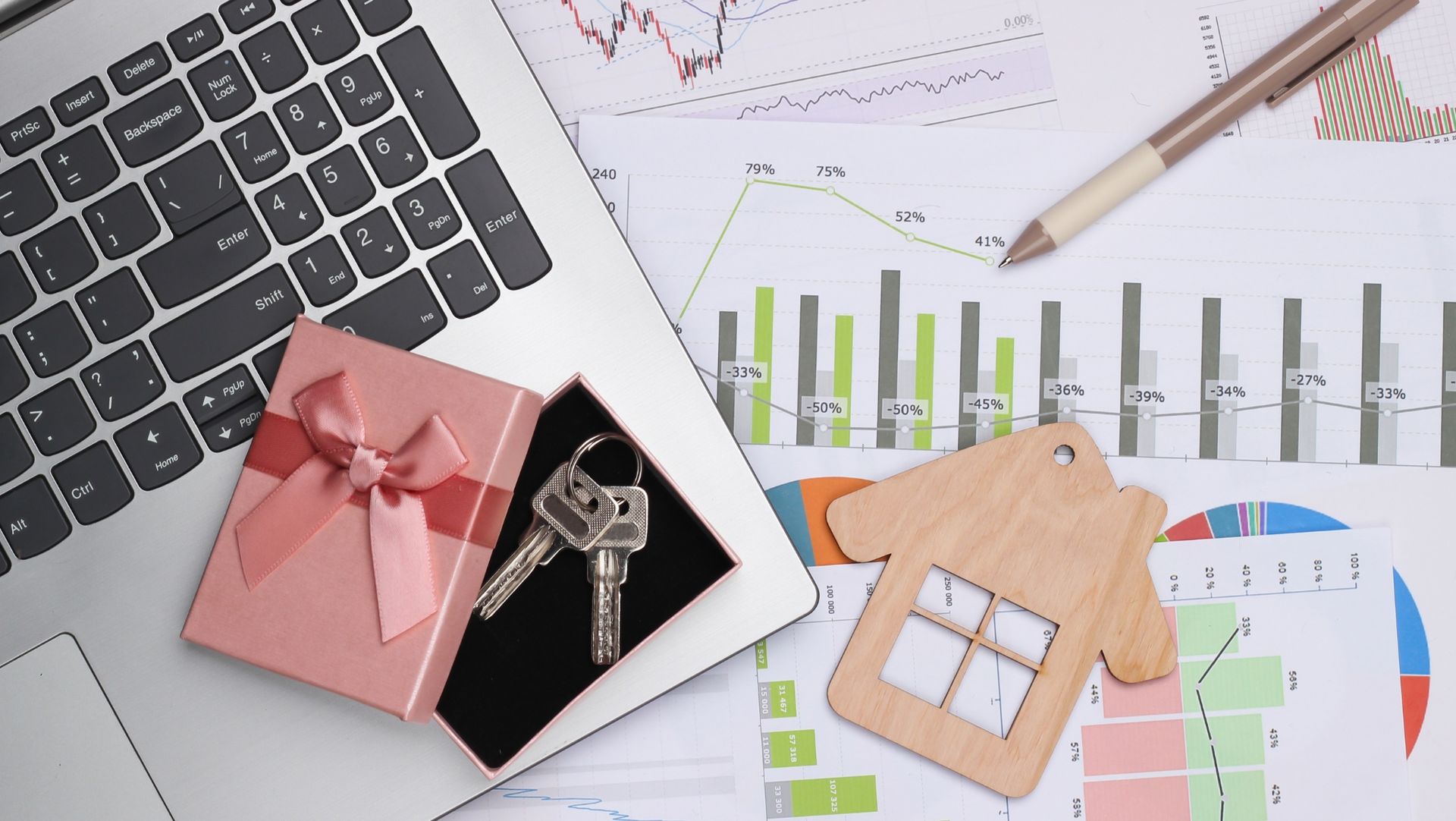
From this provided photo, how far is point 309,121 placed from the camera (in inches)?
21.9

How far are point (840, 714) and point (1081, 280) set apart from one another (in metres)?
0.35

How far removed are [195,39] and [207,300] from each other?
6.1 inches

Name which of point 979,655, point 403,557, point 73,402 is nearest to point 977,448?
point 979,655

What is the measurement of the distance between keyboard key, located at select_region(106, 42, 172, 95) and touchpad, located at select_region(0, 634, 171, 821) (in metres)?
0.32

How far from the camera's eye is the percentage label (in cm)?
69

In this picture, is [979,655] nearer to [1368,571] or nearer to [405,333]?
[1368,571]

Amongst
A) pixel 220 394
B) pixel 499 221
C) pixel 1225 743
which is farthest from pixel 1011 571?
pixel 220 394

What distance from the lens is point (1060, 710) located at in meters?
0.66

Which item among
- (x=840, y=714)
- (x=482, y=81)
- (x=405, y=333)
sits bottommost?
(x=840, y=714)

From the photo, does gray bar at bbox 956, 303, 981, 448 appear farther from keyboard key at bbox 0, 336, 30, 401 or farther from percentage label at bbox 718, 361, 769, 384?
keyboard key at bbox 0, 336, 30, 401

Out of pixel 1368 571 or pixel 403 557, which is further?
pixel 1368 571

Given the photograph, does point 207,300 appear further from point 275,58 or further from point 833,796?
point 833,796

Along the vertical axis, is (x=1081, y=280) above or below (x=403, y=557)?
above

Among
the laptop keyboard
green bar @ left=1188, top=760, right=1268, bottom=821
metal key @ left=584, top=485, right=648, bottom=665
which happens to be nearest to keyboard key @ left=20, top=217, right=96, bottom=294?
the laptop keyboard
